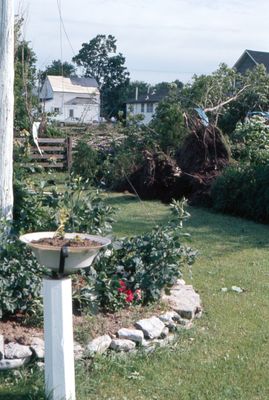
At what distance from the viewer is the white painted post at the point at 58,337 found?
4363mm

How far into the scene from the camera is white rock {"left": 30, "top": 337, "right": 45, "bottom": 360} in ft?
16.9

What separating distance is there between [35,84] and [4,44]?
24165mm

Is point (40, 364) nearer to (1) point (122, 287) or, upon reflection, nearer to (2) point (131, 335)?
(2) point (131, 335)

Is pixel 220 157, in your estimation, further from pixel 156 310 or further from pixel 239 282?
pixel 156 310

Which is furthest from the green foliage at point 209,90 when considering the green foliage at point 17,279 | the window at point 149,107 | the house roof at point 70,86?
the window at point 149,107

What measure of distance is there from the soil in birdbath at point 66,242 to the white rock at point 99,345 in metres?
1.01

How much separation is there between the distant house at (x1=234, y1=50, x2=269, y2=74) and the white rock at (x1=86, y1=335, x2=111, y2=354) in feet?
129

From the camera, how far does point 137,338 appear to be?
18.6 feet

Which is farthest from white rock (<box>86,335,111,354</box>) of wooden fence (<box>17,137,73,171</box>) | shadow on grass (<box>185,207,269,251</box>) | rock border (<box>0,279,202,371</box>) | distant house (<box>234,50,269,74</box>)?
distant house (<box>234,50,269,74</box>)

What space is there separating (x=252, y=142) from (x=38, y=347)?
12.5 meters

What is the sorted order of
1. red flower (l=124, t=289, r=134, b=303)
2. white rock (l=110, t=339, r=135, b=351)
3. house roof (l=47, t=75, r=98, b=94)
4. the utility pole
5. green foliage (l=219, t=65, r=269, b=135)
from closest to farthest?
1. white rock (l=110, t=339, r=135, b=351)
2. the utility pole
3. red flower (l=124, t=289, r=134, b=303)
4. green foliage (l=219, t=65, r=269, b=135)
5. house roof (l=47, t=75, r=98, b=94)

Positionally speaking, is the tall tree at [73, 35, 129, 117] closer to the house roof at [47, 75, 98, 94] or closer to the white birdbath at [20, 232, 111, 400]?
the house roof at [47, 75, 98, 94]

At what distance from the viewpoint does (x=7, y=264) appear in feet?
18.6

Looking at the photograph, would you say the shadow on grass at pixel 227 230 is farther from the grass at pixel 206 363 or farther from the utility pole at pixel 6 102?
the utility pole at pixel 6 102
